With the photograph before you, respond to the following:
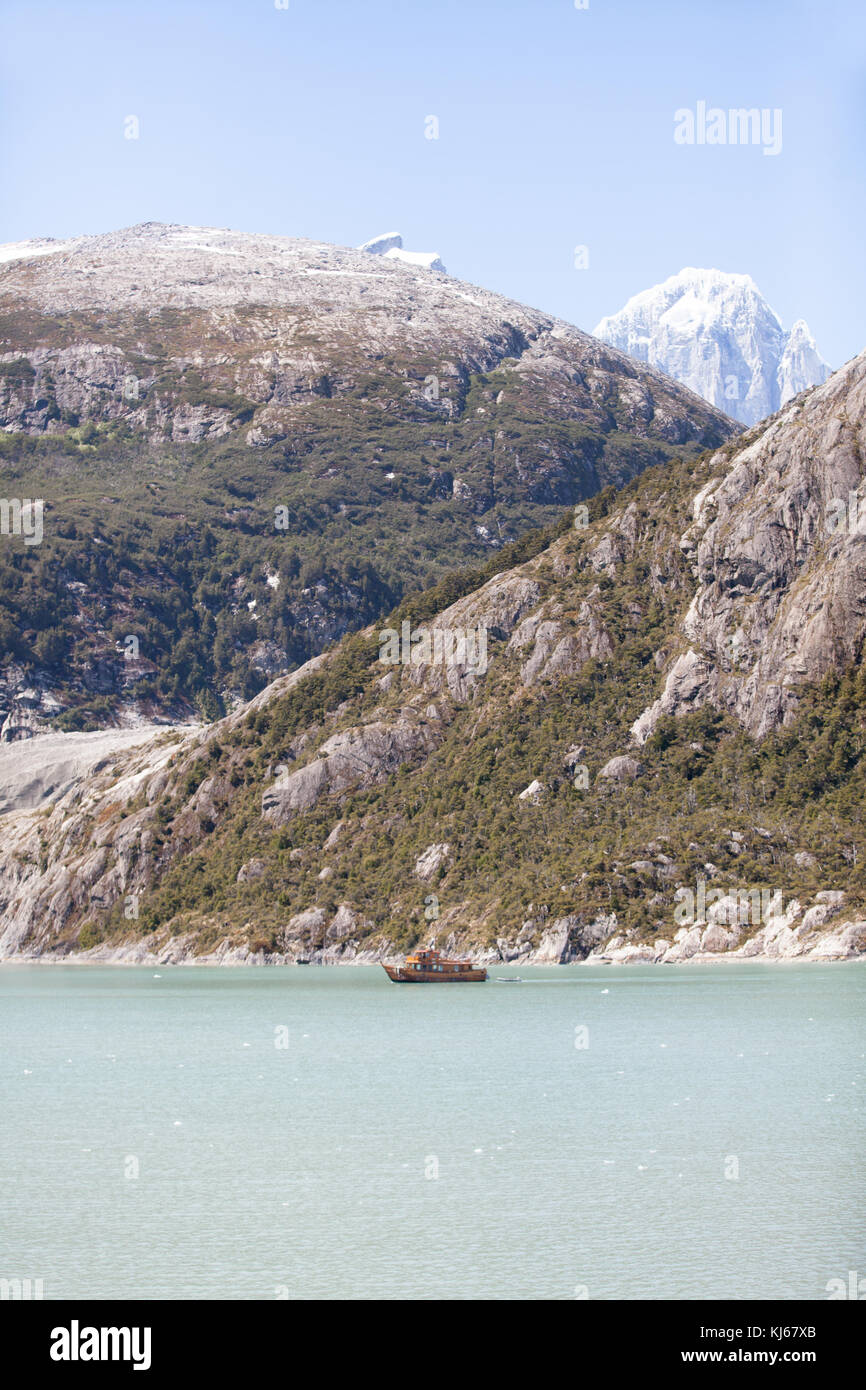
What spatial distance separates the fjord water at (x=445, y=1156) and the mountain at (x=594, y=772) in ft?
150

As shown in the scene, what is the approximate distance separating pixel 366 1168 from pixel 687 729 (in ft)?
367

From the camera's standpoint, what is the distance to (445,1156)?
48.7 m

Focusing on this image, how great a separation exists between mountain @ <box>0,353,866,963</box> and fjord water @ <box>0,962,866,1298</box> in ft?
150

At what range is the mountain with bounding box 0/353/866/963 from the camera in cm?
14012

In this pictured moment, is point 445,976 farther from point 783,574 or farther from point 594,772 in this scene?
point 783,574

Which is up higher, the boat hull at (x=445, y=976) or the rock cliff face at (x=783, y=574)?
the rock cliff face at (x=783, y=574)

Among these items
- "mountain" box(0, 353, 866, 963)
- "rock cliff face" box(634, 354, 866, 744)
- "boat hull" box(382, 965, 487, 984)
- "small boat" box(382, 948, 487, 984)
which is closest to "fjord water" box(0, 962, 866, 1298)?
"boat hull" box(382, 965, 487, 984)

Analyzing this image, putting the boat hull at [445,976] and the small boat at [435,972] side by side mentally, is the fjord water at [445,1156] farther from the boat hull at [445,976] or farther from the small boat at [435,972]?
the small boat at [435,972]

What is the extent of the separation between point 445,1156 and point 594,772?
113m

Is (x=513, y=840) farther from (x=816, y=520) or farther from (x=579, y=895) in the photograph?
(x=816, y=520)

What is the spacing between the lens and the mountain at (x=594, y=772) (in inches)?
5517

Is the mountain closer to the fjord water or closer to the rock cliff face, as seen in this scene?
the rock cliff face

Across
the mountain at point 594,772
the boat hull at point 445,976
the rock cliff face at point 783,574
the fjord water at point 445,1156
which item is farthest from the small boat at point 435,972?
the rock cliff face at point 783,574
